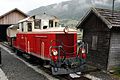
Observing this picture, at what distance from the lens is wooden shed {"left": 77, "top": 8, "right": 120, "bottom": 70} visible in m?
12.5

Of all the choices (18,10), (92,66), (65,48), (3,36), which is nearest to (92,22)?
(92,66)

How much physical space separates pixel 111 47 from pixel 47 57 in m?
4.08

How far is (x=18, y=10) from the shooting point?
110 feet

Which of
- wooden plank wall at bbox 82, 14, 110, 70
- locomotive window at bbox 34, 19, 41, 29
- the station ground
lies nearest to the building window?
wooden plank wall at bbox 82, 14, 110, 70

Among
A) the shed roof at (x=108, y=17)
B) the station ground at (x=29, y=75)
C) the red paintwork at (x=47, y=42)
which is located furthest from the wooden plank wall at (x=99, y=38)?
the red paintwork at (x=47, y=42)

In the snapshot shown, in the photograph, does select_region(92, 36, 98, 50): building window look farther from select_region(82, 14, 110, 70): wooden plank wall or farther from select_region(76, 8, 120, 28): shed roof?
select_region(76, 8, 120, 28): shed roof

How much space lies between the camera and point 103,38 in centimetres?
1305

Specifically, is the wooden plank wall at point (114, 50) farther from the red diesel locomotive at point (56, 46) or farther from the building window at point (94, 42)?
the red diesel locomotive at point (56, 46)

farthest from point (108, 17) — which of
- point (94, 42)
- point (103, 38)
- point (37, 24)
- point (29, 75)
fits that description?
point (29, 75)

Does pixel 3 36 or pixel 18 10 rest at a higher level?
pixel 18 10

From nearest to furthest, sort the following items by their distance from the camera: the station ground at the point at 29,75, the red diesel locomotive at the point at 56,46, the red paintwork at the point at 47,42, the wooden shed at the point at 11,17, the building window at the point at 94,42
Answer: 1. the red diesel locomotive at the point at 56,46
2. the station ground at the point at 29,75
3. the red paintwork at the point at 47,42
4. the building window at the point at 94,42
5. the wooden shed at the point at 11,17

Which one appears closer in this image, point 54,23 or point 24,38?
point 54,23

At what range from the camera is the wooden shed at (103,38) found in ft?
41.0

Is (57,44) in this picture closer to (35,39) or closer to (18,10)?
(35,39)
